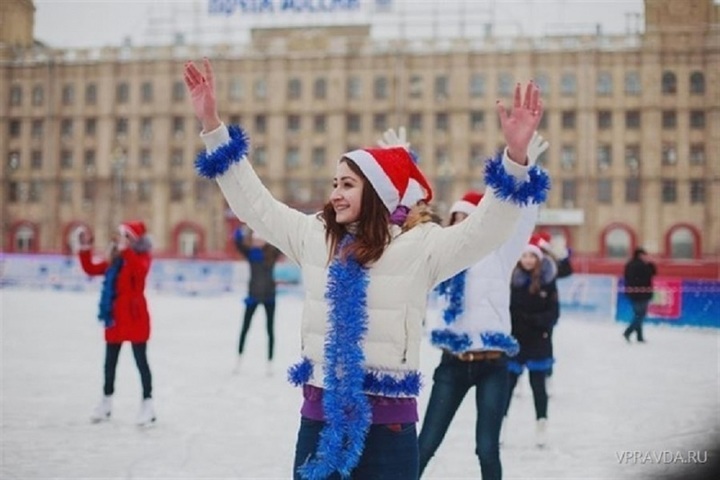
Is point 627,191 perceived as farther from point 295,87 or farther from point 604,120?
point 295,87

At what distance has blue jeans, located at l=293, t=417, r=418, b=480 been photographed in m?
2.21

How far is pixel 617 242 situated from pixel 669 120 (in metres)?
6.50

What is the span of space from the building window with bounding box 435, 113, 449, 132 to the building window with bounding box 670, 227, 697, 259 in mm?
12463

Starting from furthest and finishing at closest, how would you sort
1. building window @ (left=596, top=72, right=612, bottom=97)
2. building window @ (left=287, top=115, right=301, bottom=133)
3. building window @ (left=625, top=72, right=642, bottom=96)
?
building window @ (left=287, top=115, right=301, bottom=133), building window @ (left=596, top=72, right=612, bottom=97), building window @ (left=625, top=72, right=642, bottom=96)

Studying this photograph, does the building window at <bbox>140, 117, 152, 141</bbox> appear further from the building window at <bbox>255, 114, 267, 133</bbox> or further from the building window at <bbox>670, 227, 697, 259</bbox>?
the building window at <bbox>670, 227, 697, 259</bbox>

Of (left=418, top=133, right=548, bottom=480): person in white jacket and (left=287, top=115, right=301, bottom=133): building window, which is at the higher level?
(left=287, top=115, right=301, bottom=133): building window

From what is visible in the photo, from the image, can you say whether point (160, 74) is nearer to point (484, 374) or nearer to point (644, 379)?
point (644, 379)

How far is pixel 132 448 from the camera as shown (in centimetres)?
501

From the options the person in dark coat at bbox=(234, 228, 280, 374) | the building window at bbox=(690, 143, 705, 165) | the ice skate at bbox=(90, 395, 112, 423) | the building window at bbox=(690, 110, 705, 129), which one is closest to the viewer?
the ice skate at bbox=(90, 395, 112, 423)

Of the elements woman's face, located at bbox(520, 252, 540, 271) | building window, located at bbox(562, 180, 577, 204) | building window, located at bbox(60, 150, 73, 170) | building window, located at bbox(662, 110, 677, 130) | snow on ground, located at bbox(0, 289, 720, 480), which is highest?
building window, located at bbox(662, 110, 677, 130)

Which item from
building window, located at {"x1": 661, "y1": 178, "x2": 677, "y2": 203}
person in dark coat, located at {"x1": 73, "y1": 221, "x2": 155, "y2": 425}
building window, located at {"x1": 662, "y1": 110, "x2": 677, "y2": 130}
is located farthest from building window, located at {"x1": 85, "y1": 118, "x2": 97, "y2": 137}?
person in dark coat, located at {"x1": 73, "y1": 221, "x2": 155, "y2": 425}

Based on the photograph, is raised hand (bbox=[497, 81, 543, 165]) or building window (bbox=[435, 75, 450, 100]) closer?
raised hand (bbox=[497, 81, 543, 165])

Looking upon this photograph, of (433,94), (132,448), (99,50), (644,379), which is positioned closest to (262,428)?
(132,448)

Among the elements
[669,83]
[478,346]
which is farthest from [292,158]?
[478,346]
